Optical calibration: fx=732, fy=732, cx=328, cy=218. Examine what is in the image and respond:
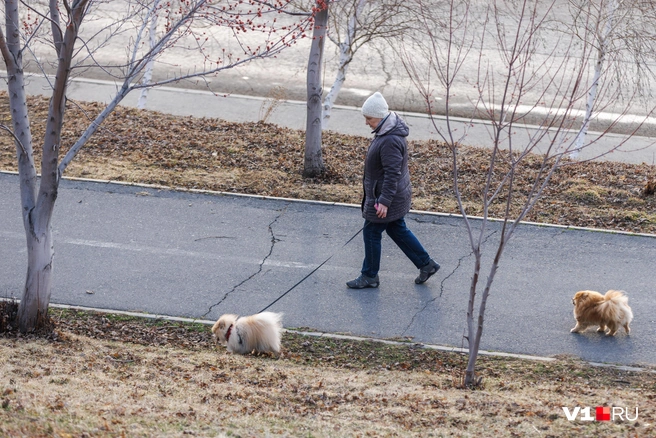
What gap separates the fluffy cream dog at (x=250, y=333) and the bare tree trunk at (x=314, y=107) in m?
4.76

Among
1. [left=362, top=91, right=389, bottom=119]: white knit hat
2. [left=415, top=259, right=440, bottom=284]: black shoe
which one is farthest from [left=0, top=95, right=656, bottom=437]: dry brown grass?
[left=362, top=91, right=389, bottom=119]: white knit hat

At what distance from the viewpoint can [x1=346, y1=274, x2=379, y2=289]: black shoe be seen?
26.6ft

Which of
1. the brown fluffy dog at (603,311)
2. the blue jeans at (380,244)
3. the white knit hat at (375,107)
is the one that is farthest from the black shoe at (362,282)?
Result: the brown fluffy dog at (603,311)

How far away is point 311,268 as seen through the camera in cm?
860

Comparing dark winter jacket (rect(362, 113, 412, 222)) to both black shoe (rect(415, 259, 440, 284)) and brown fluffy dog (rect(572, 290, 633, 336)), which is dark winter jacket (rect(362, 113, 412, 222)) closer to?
black shoe (rect(415, 259, 440, 284))

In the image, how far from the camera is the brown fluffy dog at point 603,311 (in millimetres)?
7062

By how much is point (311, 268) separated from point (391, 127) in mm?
2027

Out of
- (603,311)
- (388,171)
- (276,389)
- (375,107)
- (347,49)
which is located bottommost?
(276,389)

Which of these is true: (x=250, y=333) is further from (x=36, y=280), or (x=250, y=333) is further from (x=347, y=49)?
(x=347, y=49)

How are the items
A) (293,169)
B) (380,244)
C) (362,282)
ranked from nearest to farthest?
(380,244) < (362,282) < (293,169)

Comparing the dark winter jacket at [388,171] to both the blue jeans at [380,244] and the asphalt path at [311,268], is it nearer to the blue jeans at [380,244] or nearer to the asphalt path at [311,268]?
the blue jeans at [380,244]

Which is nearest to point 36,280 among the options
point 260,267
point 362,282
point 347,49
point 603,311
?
point 260,267

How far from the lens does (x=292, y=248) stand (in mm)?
9094

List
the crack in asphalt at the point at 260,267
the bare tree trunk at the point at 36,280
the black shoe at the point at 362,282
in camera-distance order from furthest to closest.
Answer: the black shoe at the point at 362,282 < the crack in asphalt at the point at 260,267 < the bare tree trunk at the point at 36,280
